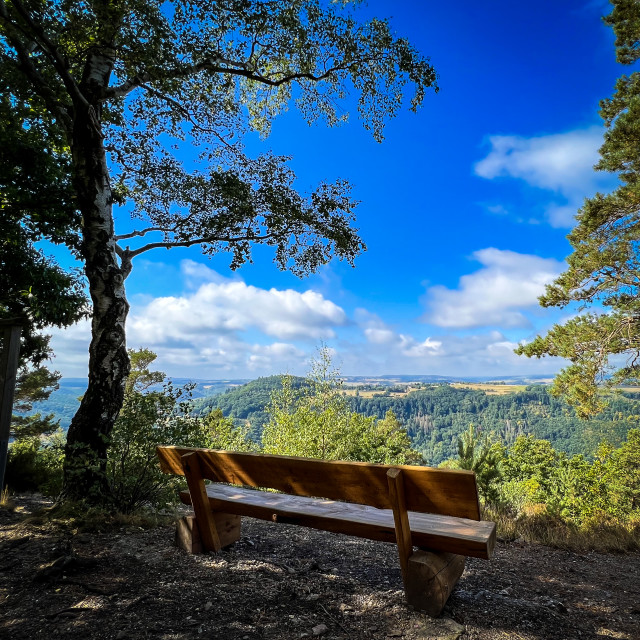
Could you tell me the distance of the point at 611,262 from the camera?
Result: 36.7 feet

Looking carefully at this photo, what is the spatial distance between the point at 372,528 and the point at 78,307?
701 centimetres

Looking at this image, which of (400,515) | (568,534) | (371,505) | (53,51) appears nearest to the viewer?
(400,515)

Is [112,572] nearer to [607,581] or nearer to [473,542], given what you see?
[473,542]

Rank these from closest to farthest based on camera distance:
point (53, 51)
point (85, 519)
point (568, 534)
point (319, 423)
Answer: point (85, 519)
point (53, 51)
point (568, 534)
point (319, 423)

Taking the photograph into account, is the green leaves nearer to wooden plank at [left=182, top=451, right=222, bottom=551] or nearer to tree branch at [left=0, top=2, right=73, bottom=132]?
wooden plank at [left=182, top=451, right=222, bottom=551]

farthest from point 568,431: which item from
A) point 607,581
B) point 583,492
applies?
point 607,581

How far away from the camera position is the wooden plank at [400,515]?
7.46 feet

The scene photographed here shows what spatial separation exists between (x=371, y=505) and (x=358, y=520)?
0.30m

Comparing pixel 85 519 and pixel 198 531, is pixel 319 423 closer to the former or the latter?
pixel 85 519

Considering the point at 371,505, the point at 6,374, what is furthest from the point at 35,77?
the point at 371,505

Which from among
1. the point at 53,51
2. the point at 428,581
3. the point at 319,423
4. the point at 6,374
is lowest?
the point at 319,423

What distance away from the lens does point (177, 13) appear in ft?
16.7

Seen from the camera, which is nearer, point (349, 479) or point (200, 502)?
point (349, 479)

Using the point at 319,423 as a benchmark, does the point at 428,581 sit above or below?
above
